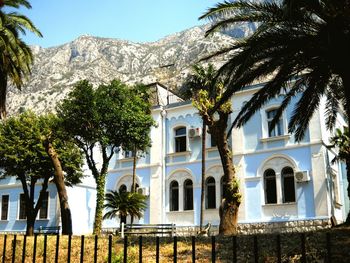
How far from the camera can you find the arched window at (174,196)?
99.4 feet

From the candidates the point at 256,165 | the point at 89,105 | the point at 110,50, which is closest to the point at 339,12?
the point at 89,105

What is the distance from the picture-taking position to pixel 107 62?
103812mm

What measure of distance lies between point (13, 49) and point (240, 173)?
625 inches

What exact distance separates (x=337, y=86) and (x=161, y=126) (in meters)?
17.0

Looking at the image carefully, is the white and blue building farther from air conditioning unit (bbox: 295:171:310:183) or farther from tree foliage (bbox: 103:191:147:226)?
tree foliage (bbox: 103:191:147:226)

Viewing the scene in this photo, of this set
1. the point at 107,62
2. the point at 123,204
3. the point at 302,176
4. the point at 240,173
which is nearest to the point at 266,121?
the point at 240,173

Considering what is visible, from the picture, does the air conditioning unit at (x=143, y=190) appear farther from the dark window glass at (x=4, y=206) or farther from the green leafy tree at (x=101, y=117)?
the dark window glass at (x=4, y=206)

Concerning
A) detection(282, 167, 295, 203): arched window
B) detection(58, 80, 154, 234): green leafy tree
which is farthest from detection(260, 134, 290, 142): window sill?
detection(58, 80, 154, 234): green leafy tree

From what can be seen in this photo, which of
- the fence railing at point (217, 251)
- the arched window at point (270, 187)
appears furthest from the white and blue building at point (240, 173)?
the fence railing at point (217, 251)

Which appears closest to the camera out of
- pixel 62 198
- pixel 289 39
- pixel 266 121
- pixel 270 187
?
pixel 289 39

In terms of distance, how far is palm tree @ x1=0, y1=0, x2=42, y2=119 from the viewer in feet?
59.8

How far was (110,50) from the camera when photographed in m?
108

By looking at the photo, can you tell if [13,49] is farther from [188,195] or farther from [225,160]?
[188,195]

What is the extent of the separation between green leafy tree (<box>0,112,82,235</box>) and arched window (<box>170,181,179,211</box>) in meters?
A: 6.75
